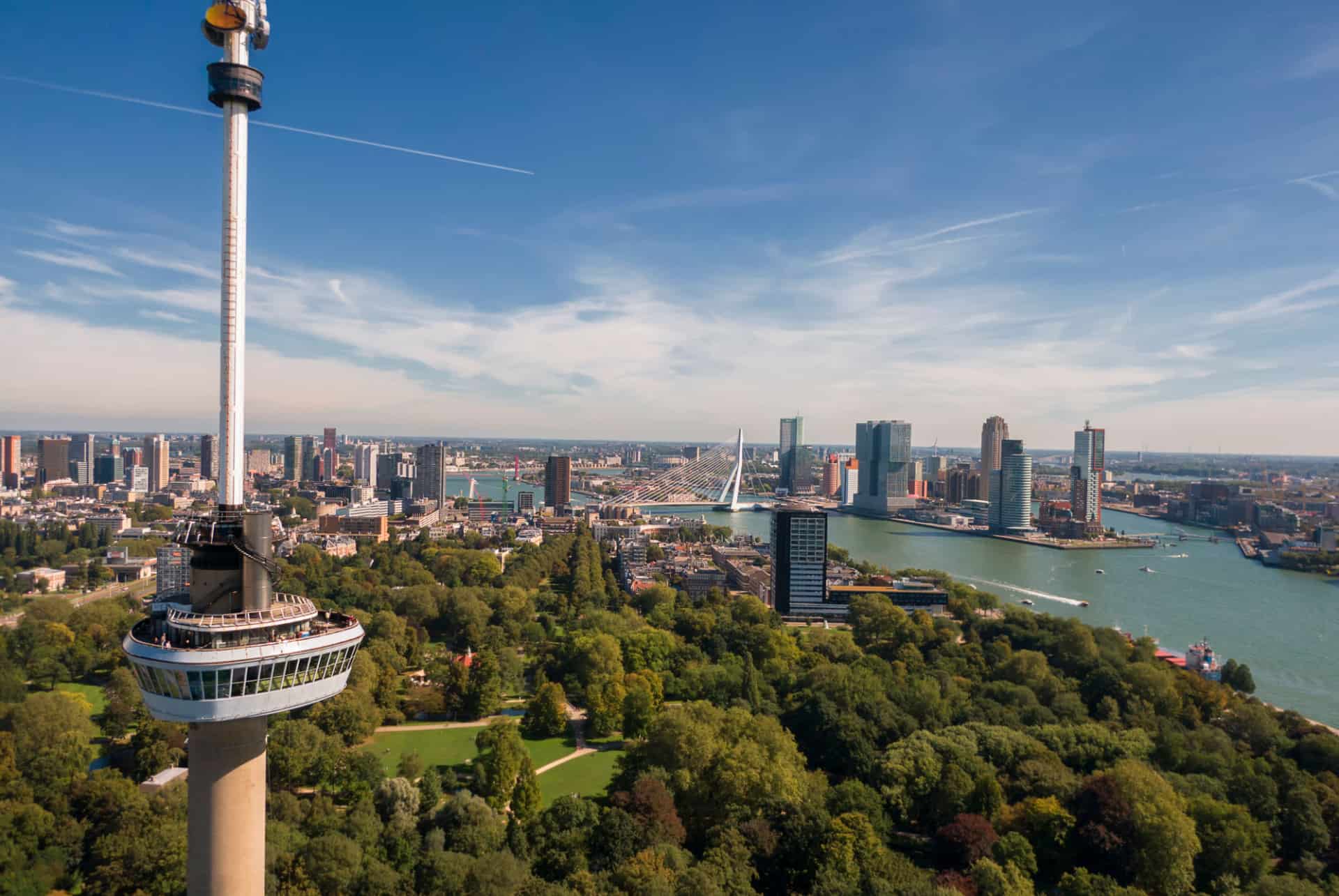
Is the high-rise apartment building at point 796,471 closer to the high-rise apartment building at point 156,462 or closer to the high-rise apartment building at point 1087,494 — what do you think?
the high-rise apartment building at point 1087,494

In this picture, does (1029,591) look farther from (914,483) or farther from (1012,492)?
(914,483)

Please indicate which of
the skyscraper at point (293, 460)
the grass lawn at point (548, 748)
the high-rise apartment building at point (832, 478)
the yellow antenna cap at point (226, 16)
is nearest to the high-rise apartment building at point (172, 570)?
the grass lawn at point (548, 748)

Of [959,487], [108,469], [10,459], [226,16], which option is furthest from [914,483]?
[10,459]

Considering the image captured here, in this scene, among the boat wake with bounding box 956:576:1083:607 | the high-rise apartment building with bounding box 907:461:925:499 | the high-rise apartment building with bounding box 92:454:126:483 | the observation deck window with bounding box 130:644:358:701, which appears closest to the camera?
→ the observation deck window with bounding box 130:644:358:701

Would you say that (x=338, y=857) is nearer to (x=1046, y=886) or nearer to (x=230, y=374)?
(x=230, y=374)

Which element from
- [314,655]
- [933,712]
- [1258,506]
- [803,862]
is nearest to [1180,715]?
[933,712]

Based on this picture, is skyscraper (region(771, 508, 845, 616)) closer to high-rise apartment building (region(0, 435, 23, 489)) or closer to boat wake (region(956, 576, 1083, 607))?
boat wake (region(956, 576, 1083, 607))

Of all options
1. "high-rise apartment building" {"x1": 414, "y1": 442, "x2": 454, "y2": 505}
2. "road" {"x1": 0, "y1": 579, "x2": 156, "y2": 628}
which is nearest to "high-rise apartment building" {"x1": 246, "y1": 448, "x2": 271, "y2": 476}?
"high-rise apartment building" {"x1": 414, "y1": 442, "x2": 454, "y2": 505}
